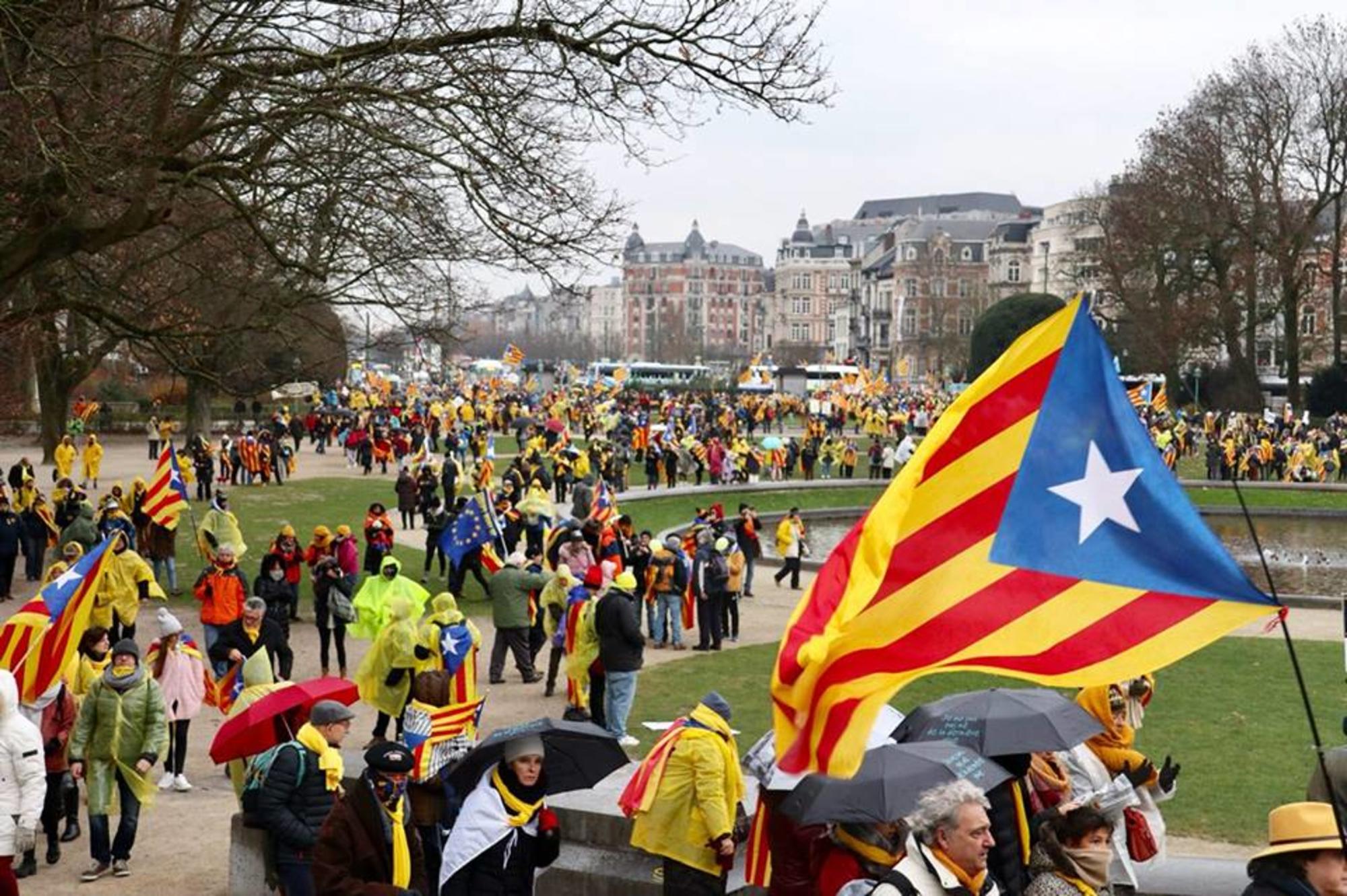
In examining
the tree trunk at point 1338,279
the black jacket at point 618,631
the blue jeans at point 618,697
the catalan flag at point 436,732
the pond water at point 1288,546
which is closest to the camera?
the catalan flag at point 436,732

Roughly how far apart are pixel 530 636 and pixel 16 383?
2940 cm

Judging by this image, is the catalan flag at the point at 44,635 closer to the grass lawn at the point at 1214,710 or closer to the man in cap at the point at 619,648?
the man in cap at the point at 619,648

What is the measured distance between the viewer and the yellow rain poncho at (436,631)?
39.0ft

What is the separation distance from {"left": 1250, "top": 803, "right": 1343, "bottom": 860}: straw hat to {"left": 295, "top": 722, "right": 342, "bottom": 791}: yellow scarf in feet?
13.6

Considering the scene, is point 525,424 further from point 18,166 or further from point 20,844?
point 20,844

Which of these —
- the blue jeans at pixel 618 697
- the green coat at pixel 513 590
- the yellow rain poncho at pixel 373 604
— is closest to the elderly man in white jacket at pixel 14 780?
the blue jeans at pixel 618 697

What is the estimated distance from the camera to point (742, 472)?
134 feet

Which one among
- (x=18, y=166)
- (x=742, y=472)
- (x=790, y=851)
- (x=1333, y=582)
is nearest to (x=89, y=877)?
(x=790, y=851)

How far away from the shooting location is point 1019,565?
618 cm

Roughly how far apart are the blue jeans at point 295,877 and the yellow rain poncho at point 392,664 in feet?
13.3

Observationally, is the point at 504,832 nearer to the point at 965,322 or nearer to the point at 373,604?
the point at 373,604

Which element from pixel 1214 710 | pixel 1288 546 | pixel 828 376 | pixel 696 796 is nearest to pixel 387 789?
pixel 696 796

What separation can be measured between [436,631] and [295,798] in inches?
169

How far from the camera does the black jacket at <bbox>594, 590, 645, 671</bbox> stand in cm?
1305
